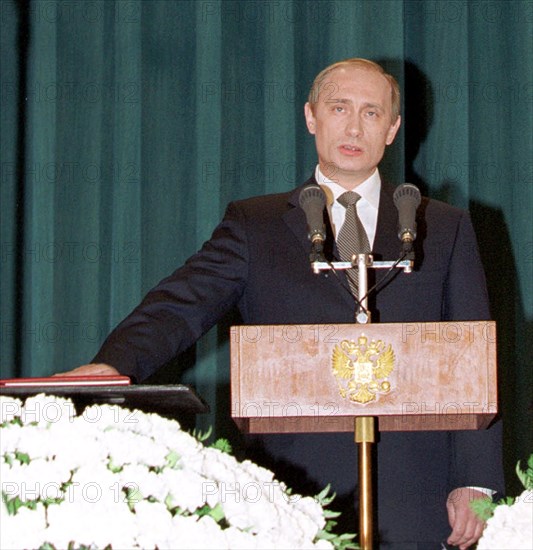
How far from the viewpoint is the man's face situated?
247 centimetres

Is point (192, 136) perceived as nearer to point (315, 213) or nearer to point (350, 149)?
point (350, 149)

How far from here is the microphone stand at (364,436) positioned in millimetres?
1468

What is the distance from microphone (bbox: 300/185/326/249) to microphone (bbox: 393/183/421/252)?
0.12 metres

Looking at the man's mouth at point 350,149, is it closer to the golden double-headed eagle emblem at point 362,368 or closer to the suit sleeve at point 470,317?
the suit sleeve at point 470,317

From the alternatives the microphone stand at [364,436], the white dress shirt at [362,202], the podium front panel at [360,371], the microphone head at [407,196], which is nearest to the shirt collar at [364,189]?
the white dress shirt at [362,202]

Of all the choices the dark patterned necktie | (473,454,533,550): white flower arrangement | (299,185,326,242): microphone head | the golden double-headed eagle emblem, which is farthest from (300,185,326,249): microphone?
(473,454,533,550): white flower arrangement

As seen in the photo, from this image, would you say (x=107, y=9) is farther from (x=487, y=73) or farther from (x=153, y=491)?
(x=153, y=491)

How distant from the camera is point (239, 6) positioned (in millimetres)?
4000

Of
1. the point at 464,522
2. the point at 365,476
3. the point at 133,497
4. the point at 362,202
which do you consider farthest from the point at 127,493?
the point at 362,202

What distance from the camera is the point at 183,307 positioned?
2.31 m

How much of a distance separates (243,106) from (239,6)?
0.37m

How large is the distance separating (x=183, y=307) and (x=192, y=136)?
5.62ft

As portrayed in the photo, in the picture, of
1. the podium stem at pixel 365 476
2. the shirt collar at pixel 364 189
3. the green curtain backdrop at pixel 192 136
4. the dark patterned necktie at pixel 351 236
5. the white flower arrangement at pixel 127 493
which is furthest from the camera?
the green curtain backdrop at pixel 192 136

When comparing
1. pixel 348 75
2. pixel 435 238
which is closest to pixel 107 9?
pixel 348 75
